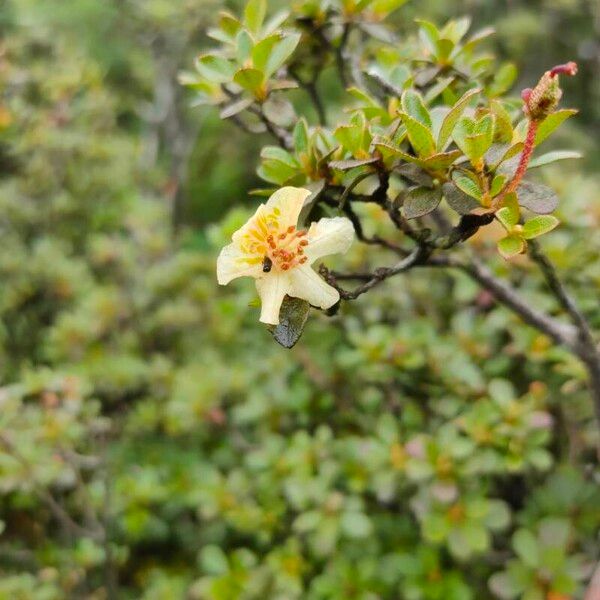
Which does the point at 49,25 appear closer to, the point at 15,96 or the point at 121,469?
the point at 15,96

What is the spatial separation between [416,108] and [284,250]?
0.77 feet

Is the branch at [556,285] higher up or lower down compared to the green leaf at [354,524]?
higher up

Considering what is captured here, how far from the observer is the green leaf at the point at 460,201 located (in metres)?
0.74

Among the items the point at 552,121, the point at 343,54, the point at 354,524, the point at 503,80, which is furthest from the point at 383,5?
the point at 354,524

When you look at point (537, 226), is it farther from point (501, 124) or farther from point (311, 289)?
point (311, 289)

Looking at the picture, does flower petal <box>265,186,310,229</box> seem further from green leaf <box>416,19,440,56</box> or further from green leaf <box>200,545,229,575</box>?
green leaf <box>200,545,229,575</box>

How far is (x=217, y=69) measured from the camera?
1.00m

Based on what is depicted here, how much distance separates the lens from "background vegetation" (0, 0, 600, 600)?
139 cm

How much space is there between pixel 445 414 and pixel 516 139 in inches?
33.7

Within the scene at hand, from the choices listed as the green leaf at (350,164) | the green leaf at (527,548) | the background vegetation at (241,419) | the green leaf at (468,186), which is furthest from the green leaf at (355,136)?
the green leaf at (527,548)

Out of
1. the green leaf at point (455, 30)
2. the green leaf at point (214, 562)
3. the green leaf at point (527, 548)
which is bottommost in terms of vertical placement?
the green leaf at point (214, 562)

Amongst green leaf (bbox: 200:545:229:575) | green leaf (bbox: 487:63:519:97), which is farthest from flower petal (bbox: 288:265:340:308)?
green leaf (bbox: 200:545:229:575)

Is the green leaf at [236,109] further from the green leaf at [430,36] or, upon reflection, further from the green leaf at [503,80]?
the green leaf at [503,80]

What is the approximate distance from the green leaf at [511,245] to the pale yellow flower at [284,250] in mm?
180
